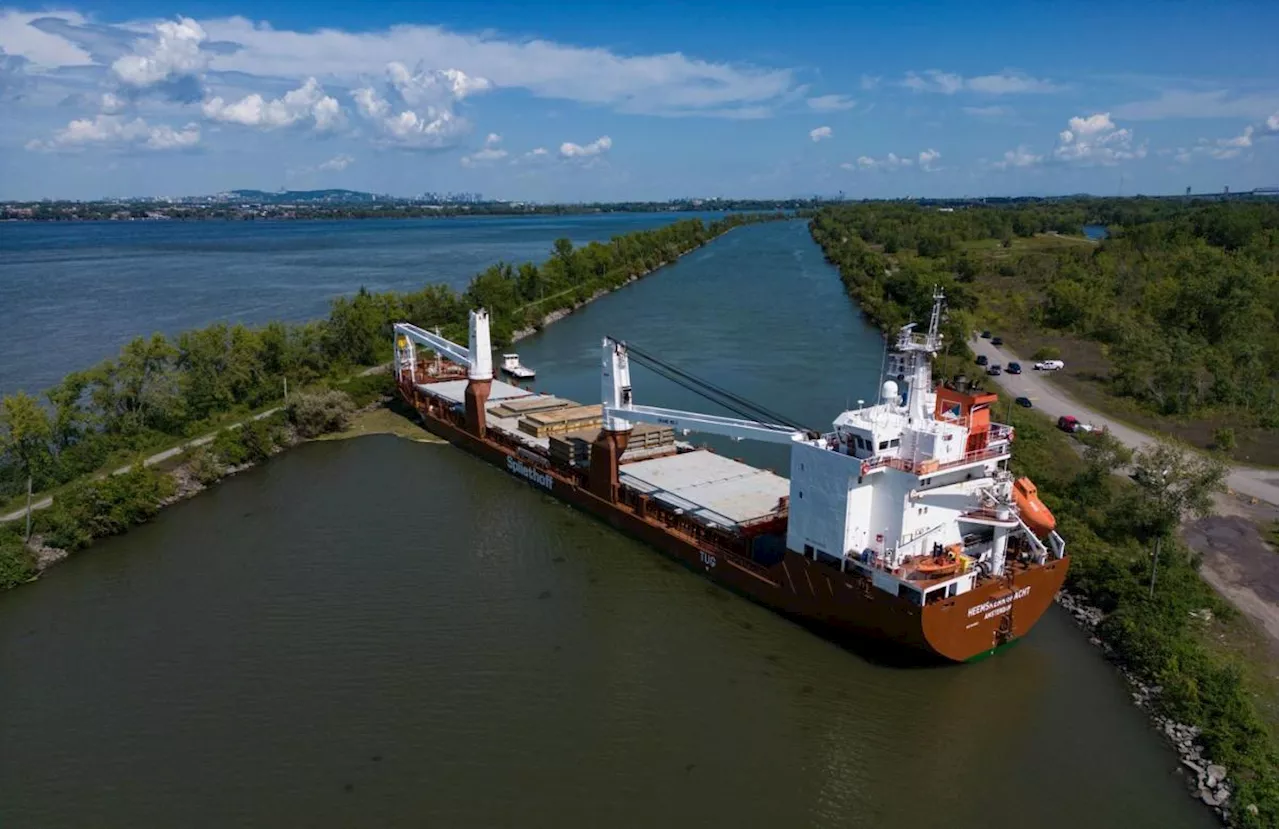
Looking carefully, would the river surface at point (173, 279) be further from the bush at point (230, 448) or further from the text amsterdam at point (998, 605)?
the text amsterdam at point (998, 605)

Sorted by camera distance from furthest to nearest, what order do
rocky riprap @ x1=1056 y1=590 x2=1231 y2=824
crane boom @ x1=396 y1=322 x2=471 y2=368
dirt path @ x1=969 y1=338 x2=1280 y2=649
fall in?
crane boom @ x1=396 y1=322 x2=471 y2=368
dirt path @ x1=969 y1=338 x2=1280 y2=649
rocky riprap @ x1=1056 y1=590 x2=1231 y2=824

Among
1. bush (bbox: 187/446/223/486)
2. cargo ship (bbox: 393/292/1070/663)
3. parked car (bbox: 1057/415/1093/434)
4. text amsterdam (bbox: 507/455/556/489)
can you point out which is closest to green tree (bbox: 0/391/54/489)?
bush (bbox: 187/446/223/486)

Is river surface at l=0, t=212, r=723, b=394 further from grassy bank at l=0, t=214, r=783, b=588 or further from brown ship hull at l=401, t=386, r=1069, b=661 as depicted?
brown ship hull at l=401, t=386, r=1069, b=661

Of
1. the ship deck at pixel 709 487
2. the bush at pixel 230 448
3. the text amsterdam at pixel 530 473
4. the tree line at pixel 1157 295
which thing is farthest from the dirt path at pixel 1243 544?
the bush at pixel 230 448

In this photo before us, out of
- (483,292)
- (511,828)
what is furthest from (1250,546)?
(483,292)

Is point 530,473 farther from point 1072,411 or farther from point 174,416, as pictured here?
point 1072,411

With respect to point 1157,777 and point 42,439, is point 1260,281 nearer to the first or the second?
point 1157,777

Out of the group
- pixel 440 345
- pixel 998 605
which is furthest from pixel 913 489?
pixel 440 345
